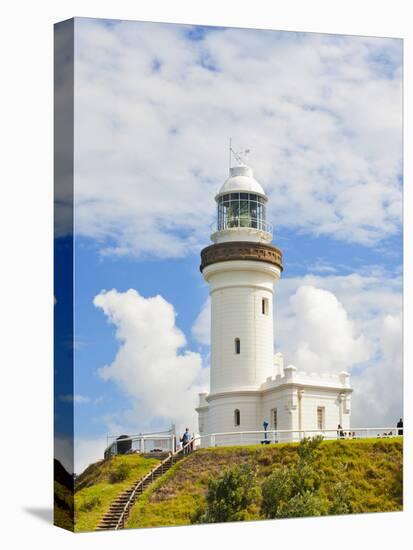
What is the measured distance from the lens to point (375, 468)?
2720 centimetres

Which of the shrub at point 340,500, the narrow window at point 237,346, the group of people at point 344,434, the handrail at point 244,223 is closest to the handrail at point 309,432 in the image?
the group of people at point 344,434

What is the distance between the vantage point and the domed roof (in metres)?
27.7

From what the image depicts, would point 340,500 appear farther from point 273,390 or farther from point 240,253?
point 240,253

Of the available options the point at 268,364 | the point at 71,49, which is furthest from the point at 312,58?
the point at 268,364

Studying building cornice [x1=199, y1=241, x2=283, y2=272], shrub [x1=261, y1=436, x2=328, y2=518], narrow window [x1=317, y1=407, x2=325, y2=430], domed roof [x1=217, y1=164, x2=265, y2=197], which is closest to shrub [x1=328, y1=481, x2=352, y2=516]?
shrub [x1=261, y1=436, x2=328, y2=518]

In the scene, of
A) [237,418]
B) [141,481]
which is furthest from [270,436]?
[141,481]

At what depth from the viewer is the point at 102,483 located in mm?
24766

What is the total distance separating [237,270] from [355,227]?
3450 millimetres

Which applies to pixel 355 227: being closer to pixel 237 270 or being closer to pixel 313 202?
pixel 313 202

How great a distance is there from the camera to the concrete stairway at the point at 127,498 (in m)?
24.4

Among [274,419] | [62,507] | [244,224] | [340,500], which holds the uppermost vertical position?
[244,224]

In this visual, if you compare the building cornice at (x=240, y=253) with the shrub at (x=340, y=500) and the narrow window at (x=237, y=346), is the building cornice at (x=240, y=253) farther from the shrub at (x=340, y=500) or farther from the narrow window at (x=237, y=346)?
the shrub at (x=340, y=500)

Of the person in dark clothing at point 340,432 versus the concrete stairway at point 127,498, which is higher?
the person in dark clothing at point 340,432

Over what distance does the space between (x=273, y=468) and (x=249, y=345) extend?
431 cm
